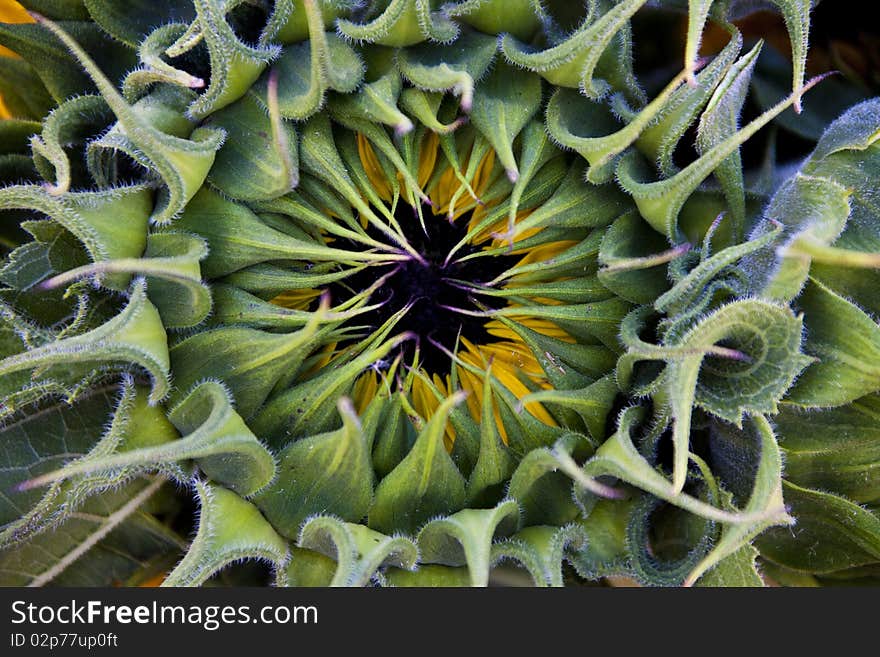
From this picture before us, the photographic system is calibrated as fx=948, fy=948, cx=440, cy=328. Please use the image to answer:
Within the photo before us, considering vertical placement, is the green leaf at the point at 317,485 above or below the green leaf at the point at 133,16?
below

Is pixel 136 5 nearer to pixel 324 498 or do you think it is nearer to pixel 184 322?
pixel 184 322

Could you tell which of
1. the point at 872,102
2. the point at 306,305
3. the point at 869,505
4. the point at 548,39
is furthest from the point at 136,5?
the point at 869,505

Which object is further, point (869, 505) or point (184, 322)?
Result: point (869, 505)

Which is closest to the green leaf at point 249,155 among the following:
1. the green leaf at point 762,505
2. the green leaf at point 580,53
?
the green leaf at point 580,53

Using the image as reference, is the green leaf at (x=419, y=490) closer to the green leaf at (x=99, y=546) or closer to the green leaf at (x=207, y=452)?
the green leaf at (x=207, y=452)

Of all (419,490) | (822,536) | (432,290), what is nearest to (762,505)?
(822,536)

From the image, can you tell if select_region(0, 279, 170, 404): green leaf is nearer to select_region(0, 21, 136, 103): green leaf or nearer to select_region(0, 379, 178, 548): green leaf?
select_region(0, 379, 178, 548): green leaf

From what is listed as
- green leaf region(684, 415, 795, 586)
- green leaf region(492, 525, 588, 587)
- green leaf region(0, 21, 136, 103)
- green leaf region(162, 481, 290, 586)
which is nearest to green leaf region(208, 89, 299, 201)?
green leaf region(0, 21, 136, 103)
